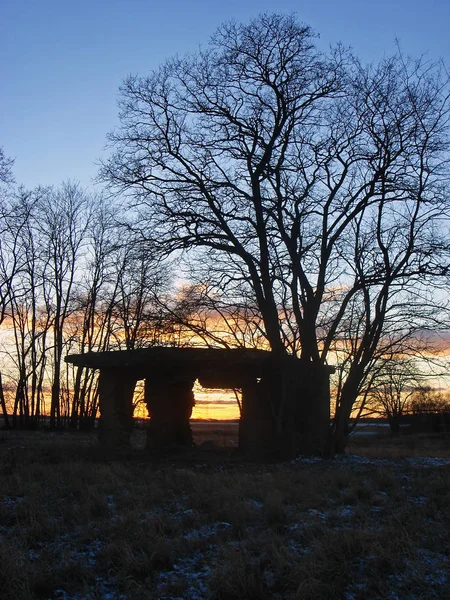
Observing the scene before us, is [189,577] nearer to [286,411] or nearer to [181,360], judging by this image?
[286,411]

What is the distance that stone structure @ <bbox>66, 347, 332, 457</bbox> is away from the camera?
15383 mm

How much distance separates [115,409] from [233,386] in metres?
3.40

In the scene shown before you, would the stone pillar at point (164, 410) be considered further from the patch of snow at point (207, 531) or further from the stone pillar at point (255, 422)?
the patch of snow at point (207, 531)

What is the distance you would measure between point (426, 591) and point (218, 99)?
13168mm

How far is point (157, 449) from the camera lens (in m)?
16.1

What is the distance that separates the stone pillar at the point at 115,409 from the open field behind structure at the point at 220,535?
5397 millimetres

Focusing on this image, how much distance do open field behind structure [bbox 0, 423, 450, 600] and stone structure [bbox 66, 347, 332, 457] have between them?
13.3ft

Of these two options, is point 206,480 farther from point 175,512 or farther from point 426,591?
point 426,591

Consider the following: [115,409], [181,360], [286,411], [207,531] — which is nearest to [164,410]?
[115,409]

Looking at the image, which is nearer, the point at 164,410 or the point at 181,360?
the point at 181,360

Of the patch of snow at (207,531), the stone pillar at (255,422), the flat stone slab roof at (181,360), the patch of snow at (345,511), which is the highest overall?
the flat stone slab roof at (181,360)

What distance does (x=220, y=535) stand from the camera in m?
7.08

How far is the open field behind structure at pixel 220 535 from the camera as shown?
5.58 meters

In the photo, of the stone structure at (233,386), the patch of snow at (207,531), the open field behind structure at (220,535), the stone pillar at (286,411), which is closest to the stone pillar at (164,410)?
the stone structure at (233,386)
